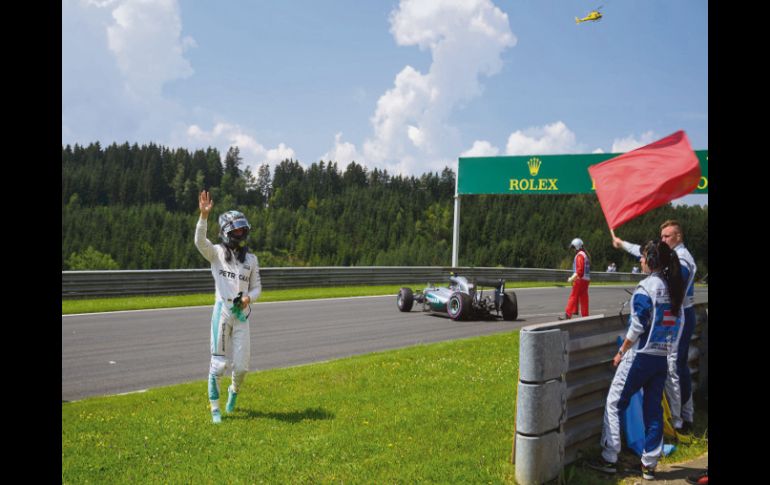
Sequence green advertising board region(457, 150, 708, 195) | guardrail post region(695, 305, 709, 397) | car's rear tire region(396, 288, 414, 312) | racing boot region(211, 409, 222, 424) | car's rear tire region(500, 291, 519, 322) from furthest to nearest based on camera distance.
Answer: green advertising board region(457, 150, 708, 195), car's rear tire region(396, 288, 414, 312), car's rear tire region(500, 291, 519, 322), guardrail post region(695, 305, 709, 397), racing boot region(211, 409, 222, 424)

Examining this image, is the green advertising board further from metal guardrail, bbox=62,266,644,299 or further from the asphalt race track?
the asphalt race track

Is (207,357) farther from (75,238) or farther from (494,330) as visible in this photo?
(75,238)

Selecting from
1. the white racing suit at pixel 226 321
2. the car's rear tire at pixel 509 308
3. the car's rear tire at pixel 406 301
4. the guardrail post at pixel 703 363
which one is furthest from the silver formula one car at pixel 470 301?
the white racing suit at pixel 226 321

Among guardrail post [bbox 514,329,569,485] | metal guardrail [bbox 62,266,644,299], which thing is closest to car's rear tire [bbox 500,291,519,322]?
metal guardrail [bbox 62,266,644,299]

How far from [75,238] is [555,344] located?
280 feet

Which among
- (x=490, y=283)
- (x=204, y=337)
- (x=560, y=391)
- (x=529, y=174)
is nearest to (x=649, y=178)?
(x=560, y=391)

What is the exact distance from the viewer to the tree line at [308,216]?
8369 cm

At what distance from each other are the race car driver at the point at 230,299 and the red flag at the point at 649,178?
11.1 feet

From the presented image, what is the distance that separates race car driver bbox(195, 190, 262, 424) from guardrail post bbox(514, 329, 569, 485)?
283cm

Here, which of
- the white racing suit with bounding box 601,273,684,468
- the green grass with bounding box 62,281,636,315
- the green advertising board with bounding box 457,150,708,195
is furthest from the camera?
the green advertising board with bounding box 457,150,708,195

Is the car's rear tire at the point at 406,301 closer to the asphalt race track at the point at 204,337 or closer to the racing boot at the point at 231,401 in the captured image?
the asphalt race track at the point at 204,337

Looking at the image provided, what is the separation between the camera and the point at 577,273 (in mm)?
15352

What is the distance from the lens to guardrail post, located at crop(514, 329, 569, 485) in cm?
486
